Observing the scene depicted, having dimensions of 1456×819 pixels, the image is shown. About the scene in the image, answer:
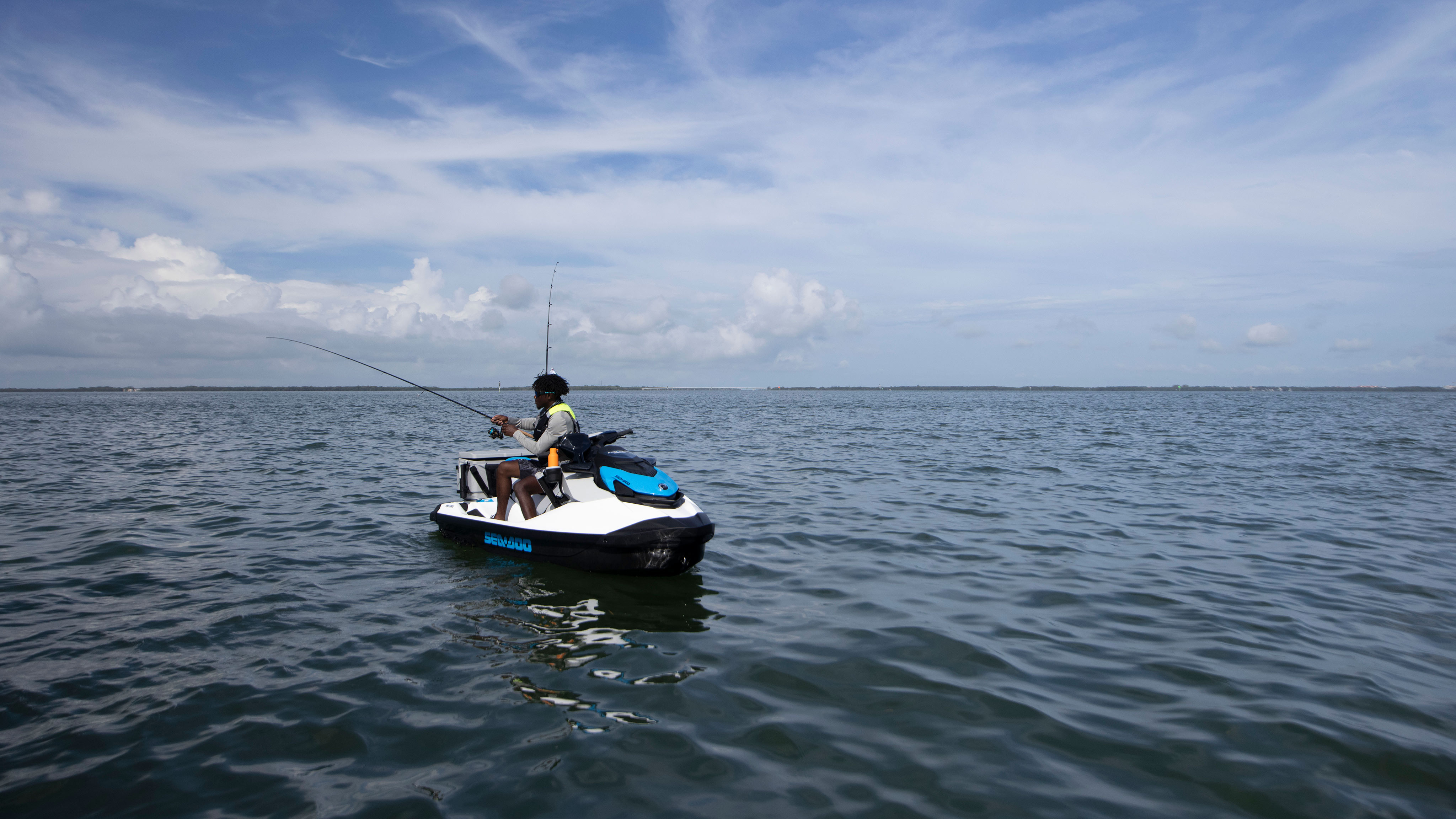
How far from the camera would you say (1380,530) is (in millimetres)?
10547

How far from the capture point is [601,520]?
26.1 ft

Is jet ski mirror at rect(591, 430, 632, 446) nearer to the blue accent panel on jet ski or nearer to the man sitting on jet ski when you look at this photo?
the man sitting on jet ski

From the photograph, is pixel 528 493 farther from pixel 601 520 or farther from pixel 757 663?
pixel 757 663

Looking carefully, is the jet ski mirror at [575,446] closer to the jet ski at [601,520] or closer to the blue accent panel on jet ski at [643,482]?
the jet ski at [601,520]

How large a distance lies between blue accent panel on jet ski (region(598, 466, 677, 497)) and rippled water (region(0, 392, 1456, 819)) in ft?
3.37

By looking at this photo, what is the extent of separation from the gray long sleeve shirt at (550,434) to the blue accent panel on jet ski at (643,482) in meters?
0.76

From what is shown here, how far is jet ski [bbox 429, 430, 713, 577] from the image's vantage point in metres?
7.68

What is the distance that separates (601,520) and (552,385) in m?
2.01

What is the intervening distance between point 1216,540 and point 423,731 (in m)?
10.6

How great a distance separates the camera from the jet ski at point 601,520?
7.68m

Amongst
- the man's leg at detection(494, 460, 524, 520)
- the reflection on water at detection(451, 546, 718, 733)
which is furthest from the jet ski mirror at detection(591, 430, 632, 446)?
the reflection on water at detection(451, 546, 718, 733)

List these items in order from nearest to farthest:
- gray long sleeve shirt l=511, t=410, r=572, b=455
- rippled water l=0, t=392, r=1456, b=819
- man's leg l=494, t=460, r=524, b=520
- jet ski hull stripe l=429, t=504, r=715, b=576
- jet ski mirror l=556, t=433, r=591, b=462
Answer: rippled water l=0, t=392, r=1456, b=819 < jet ski hull stripe l=429, t=504, r=715, b=576 < jet ski mirror l=556, t=433, r=591, b=462 < gray long sleeve shirt l=511, t=410, r=572, b=455 < man's leg l=494, t=460, r=524, b=520

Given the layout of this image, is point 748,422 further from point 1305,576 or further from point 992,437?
point 1305,576

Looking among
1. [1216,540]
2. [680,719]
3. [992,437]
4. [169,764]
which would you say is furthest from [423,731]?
[992,437]
